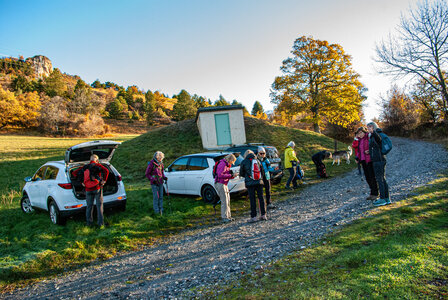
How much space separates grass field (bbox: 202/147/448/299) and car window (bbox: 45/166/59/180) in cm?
583

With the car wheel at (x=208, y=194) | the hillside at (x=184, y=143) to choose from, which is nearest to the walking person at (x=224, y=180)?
the car wheel at (x=208, y=194)

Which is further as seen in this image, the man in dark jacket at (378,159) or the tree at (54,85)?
the tree at (54,85)

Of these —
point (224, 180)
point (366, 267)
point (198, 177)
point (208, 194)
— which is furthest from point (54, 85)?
point (366, 267)

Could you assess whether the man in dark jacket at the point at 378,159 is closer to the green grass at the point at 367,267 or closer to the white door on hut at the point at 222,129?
the green grass at the point at 367,267

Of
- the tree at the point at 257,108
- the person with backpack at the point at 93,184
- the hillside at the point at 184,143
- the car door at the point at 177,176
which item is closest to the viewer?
the person with backpack at the point at 93,184

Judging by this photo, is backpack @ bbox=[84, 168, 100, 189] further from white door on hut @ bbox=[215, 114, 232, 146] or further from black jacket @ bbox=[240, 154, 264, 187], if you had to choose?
white door on hut @ bbox=[215, 114, 232, 146]

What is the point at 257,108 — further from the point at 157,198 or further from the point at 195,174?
the point at 157,198

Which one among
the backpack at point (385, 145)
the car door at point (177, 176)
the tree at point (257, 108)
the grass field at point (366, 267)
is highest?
the tree at point (257, 108)

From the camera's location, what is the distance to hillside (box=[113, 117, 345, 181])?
1782 cm

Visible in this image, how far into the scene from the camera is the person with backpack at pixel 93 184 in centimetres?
616

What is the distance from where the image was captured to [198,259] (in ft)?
15.1

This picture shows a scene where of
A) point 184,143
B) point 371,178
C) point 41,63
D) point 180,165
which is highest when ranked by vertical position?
point 41,63

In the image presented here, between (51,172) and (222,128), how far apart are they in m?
13.9

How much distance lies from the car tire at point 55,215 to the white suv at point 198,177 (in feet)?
12.4
